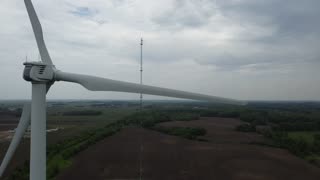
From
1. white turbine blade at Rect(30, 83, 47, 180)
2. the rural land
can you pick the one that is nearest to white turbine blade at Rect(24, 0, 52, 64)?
white turbine blade at Rect(30, 83, 47, 180)

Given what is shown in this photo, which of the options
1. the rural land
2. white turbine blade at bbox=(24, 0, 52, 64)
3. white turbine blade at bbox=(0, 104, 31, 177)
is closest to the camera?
white turbine blade at bbox=(24, 0, 52, 64)

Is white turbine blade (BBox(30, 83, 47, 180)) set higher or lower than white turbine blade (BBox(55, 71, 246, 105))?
lower

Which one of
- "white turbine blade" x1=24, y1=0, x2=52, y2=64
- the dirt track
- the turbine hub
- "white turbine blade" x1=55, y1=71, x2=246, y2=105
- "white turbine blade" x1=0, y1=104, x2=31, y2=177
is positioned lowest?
the dirt track

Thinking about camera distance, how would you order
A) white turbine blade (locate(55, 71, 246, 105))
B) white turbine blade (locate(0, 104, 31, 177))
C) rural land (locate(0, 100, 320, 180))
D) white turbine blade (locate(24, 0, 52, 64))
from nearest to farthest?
white turbine blade (locate(55, 71, 246, 105))
white turbine blade (locate(24, 0, 52, 64))
white turbine blade (locate(0, 104, 31, 177))
rural land (locate(0, 100, 320, 180))

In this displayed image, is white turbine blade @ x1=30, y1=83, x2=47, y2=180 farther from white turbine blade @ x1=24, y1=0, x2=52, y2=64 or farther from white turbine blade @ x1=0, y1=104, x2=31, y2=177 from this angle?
white turbine blade @ x1=0, y1=104, x2=31, y2=177

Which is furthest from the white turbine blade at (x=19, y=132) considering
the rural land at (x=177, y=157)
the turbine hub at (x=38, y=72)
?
the rural land at (x=177, y=157)

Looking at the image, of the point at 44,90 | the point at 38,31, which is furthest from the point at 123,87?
the point at 38,31

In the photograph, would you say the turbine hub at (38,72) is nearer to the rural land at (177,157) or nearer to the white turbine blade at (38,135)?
the white turbine blade at (38,135)
